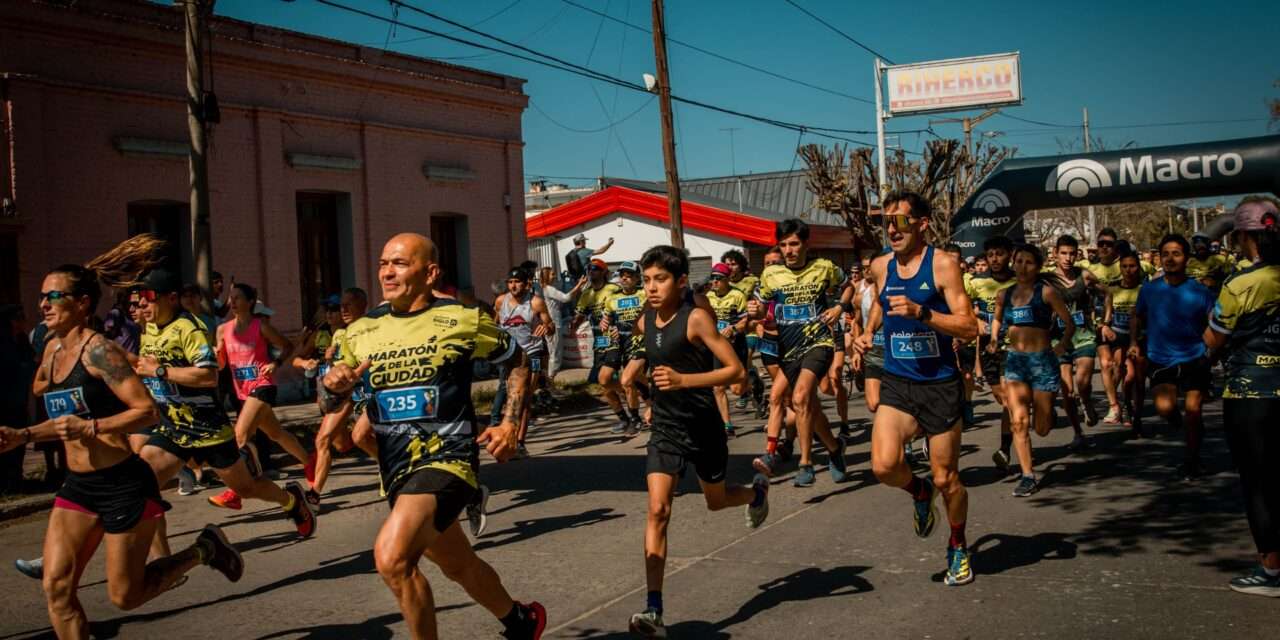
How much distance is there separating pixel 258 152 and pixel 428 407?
14.2 m

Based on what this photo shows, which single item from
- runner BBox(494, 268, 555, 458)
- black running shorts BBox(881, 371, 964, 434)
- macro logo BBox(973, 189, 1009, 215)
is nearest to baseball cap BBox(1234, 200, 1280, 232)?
black running shorts BBox(881, 371, 964, 434)

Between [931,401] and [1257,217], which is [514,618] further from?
[1257,217]

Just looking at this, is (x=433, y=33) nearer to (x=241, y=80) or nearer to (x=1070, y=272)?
(x=241, y=80)

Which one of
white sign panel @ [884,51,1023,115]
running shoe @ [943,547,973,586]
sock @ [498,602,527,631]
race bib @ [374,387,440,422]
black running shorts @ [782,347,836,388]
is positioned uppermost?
white sign panel @ [884,51,1023,115]

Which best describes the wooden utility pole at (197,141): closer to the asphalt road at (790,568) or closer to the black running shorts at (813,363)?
the asphalt road at (790,568)

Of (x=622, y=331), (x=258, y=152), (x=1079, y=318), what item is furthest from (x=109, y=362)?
(x=258, y=152)

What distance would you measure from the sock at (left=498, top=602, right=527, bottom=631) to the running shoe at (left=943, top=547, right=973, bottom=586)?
2380 mm

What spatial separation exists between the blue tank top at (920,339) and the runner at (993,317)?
2.23m

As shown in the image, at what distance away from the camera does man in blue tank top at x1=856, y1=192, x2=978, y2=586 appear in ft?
19.4

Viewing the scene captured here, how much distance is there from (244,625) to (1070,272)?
30.4 ft

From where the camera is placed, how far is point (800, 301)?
9.47m

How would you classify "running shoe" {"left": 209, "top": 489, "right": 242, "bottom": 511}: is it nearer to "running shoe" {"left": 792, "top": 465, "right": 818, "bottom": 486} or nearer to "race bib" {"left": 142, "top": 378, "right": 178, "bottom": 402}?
"race bib" {"left": 142, "top": 378, "right": 178, "bottom": 402}

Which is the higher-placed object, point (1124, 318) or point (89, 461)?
Answer: point (1124, 318)

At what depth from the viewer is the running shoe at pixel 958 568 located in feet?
19.1
